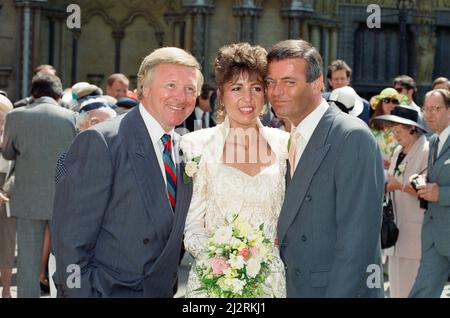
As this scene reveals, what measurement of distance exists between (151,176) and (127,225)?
0.87 feet

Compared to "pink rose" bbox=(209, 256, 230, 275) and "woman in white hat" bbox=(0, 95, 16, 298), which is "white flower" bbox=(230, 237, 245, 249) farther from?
"woman in white hat" bbox=(0, 95, 16, 298)

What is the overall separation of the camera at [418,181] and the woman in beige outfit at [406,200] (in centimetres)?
47

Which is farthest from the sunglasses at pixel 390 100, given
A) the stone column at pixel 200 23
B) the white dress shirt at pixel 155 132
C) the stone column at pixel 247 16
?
the stone column at pixel 247 16

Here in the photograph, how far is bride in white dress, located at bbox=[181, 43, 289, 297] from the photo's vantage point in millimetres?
4746

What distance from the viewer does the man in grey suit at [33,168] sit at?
8555 mm

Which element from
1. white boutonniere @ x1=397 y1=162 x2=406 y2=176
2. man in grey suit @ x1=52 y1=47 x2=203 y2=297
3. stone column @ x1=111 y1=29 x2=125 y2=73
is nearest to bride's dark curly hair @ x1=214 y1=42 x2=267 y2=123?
man in grey suit @ x1=52 y1=47 x2=203 y2=297

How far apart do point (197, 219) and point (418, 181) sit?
10.6 feet

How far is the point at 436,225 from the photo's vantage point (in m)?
7.39

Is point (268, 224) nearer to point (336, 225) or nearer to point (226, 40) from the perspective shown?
point (336, 225)

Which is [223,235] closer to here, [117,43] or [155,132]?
[155,132]

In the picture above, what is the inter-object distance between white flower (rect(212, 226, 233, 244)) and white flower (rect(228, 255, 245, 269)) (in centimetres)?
9

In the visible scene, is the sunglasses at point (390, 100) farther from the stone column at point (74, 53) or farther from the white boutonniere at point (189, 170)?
the stone column at point (74, 53)

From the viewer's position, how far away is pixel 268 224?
4762mm
